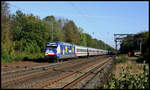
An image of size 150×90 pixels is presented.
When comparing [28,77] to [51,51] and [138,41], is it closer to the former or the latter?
[51,51]

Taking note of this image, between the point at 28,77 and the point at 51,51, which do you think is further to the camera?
the point at 51,51

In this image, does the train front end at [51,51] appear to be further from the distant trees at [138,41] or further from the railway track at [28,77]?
the distant trees at [138,41]

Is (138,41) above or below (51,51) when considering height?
above

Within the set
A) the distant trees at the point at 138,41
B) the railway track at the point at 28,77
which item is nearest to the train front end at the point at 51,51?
the railway track at the point at 28,77

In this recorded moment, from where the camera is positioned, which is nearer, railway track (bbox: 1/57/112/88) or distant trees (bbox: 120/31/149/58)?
railway track (bbox: 1/57/112/88)

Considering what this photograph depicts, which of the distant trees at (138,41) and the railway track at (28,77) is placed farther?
the distant trees at (138,41)

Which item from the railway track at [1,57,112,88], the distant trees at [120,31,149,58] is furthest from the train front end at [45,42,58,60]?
the distant trees at [120,31,149,58]

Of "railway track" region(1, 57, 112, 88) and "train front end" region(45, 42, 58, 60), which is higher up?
"train front end" region(45, 42, 58, 60)

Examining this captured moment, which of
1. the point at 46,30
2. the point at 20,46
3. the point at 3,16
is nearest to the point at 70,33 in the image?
the point at 46,30

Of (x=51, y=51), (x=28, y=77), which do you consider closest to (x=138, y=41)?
(x=51, y=51)

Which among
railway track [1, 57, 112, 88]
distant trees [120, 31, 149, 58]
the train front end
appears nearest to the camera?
railway track [1, 57, 112, 88]

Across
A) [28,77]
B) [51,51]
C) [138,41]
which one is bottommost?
[28,77]

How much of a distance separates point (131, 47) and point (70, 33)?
96.7ft

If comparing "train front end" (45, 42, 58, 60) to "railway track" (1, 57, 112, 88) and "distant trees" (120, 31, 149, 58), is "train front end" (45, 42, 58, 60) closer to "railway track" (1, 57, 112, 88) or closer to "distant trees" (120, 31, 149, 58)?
"railway track" (1, 57, 112, 88)
